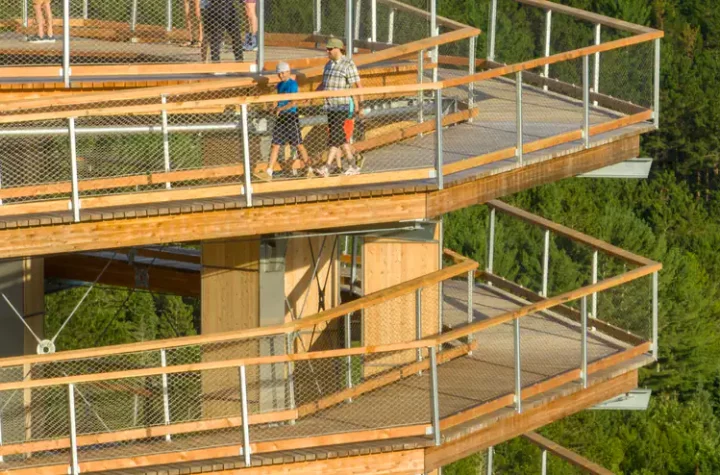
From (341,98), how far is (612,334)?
16.3ft

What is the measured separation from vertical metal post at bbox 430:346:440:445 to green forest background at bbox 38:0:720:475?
848cm

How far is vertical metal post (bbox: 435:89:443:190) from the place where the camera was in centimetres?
1822

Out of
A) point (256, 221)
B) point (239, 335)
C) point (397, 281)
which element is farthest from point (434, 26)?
point (239, 335)

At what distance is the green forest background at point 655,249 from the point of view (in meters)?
65.1

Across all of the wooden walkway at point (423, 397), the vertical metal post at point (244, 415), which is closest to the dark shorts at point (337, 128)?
the wooden walkway at point (423, 397)

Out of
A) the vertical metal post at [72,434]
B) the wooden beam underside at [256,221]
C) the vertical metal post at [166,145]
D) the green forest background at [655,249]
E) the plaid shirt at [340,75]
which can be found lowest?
the green forest background at [655,249]

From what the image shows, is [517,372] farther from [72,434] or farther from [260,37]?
[72,434]

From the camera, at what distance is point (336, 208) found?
60.2 feet

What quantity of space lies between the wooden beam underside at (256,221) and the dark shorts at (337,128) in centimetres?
57

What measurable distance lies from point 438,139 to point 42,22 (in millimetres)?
4858

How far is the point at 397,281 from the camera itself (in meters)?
20.9

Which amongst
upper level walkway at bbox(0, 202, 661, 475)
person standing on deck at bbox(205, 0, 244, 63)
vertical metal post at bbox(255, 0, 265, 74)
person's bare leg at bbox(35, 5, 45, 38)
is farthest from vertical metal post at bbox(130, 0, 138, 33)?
upper level walkway at bbox(0, 202, 661, 475)

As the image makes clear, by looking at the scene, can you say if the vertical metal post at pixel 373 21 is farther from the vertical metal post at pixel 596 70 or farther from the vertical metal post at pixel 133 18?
the vertical metal post at pixel 133 18

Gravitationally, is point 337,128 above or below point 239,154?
above
